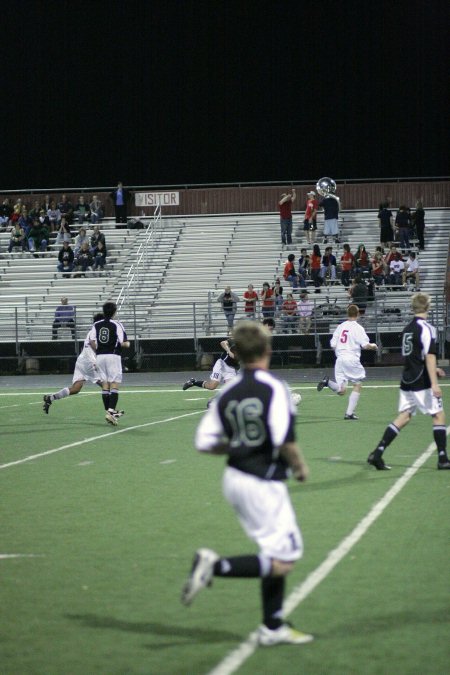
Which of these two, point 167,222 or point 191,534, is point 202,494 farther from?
point 167,222

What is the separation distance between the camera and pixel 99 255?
38000 mm

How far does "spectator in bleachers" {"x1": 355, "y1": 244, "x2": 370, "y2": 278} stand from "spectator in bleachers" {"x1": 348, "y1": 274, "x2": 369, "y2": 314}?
1121 mm

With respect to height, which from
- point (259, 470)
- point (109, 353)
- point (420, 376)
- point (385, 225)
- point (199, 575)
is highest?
point (385, 225)

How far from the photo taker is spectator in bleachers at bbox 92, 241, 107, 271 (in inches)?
1496

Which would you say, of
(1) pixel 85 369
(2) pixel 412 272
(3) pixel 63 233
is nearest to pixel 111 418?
(1) pixel 85 369

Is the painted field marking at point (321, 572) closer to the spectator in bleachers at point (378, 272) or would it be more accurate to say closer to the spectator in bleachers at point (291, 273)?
the spectator in bleachers at point (378, 272)

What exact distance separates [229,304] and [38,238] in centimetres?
1019

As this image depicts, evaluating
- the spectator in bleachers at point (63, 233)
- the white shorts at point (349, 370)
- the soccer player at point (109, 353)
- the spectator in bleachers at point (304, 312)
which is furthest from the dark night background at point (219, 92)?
the soccer player at point (109, 353)

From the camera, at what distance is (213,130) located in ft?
149

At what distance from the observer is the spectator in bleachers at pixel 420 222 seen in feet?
118

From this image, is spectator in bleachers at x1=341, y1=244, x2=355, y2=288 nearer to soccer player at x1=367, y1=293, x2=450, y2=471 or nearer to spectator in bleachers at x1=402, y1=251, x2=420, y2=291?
spectator in bleachers at x1=402, y1=251, x2=420, y2=291

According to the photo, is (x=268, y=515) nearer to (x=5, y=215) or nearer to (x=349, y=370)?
(x=349, y=370)

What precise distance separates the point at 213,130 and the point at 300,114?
11.9 ft

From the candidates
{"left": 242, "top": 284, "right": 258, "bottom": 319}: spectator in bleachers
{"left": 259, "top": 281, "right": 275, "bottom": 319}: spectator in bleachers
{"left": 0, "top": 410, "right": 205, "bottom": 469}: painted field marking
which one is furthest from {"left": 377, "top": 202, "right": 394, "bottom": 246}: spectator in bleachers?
{"left": 0, "top": 410, "right": 205, "bottom": 469}: painted field marking
